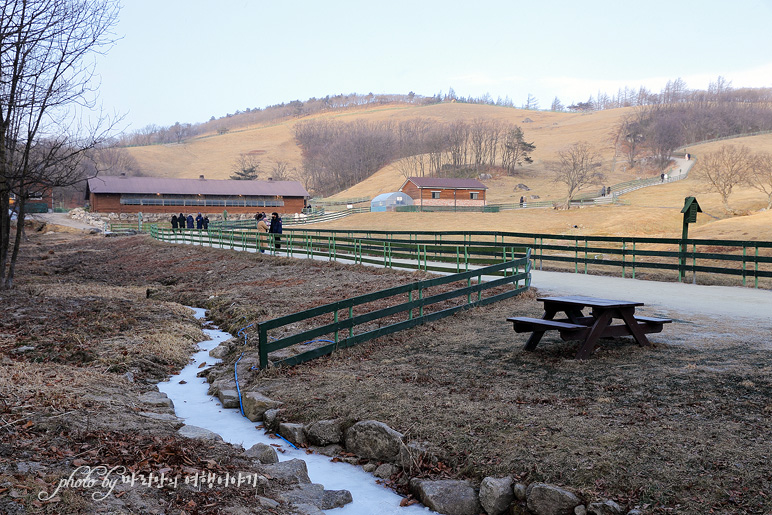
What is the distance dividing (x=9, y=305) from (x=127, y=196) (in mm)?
55499

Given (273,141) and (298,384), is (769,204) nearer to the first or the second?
(298,384)

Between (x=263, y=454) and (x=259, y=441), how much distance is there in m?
0.88

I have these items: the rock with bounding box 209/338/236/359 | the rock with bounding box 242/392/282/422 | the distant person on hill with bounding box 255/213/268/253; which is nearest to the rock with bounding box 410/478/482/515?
the rock with bounding box 242/392/282/422

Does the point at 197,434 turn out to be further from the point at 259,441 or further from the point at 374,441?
the point at 374,441

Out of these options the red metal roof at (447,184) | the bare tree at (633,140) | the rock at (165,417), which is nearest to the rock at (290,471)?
the rock at (165,417)

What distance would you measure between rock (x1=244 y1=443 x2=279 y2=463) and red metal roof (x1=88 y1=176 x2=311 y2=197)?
6287 cm

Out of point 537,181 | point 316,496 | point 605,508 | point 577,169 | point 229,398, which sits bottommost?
point 229,398

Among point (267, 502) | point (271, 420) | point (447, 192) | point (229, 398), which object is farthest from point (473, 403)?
point (447, 192)

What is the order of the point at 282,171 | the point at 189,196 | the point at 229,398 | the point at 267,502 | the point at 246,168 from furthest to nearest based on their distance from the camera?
the point at 246,168, the point at 282,171, the point at 189,196, the point at 229,398, the point at 267,502

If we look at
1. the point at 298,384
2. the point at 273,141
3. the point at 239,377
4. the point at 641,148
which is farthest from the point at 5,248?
the point at 273,141

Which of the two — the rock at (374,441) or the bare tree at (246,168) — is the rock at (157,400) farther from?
the bare tree at (246,168)

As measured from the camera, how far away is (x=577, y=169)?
213 ft

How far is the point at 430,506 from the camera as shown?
17.1 ft

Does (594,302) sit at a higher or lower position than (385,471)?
higher
